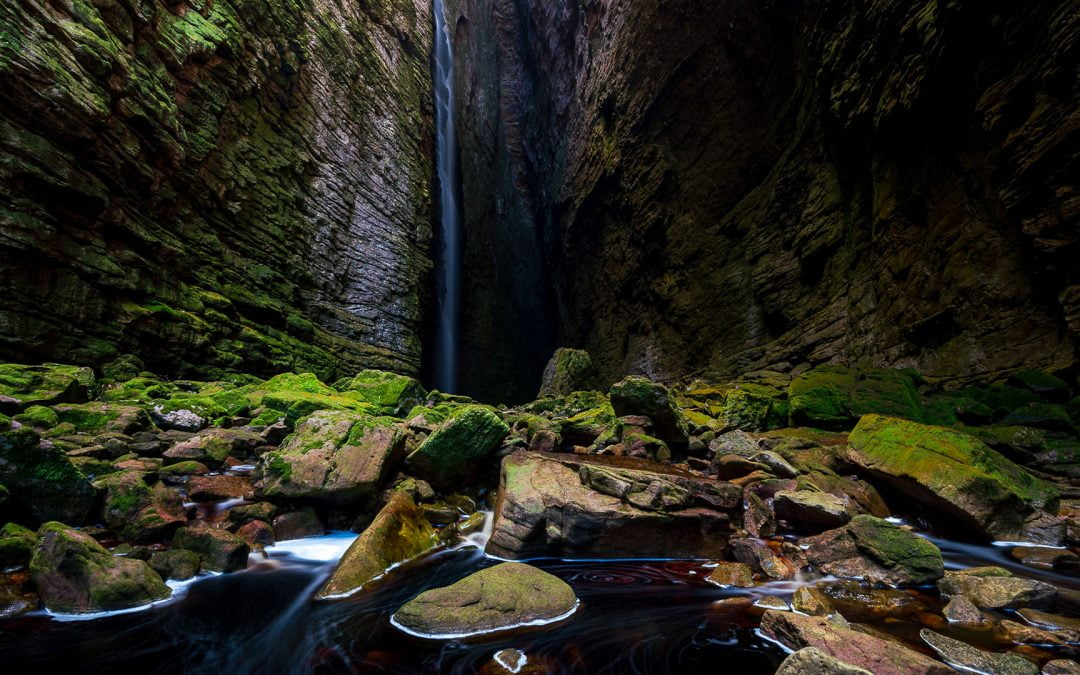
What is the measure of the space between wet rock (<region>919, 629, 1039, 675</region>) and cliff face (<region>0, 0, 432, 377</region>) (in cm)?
1187

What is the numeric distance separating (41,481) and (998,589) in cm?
641

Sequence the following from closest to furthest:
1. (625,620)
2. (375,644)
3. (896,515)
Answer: (375,644), (625,620), (896,515)

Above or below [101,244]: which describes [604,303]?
above

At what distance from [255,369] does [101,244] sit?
4109 millimetres

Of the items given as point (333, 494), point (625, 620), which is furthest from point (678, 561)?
point (333, 494)

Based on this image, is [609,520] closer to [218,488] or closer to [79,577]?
[79,577]

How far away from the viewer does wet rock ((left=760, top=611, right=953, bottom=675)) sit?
5.81 feet

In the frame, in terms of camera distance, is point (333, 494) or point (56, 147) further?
point (56, 147)

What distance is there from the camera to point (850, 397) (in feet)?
25.7

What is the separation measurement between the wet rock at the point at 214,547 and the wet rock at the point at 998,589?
4886 mm

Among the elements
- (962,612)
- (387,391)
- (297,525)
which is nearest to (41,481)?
(297,525)

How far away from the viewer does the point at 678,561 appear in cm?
351

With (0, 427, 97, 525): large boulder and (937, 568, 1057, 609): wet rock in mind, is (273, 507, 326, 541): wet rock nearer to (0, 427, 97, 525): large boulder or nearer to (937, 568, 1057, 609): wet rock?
(0, 427, 97, 525): large boulder

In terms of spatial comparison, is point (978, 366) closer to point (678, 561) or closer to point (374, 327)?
point (678, 561)
